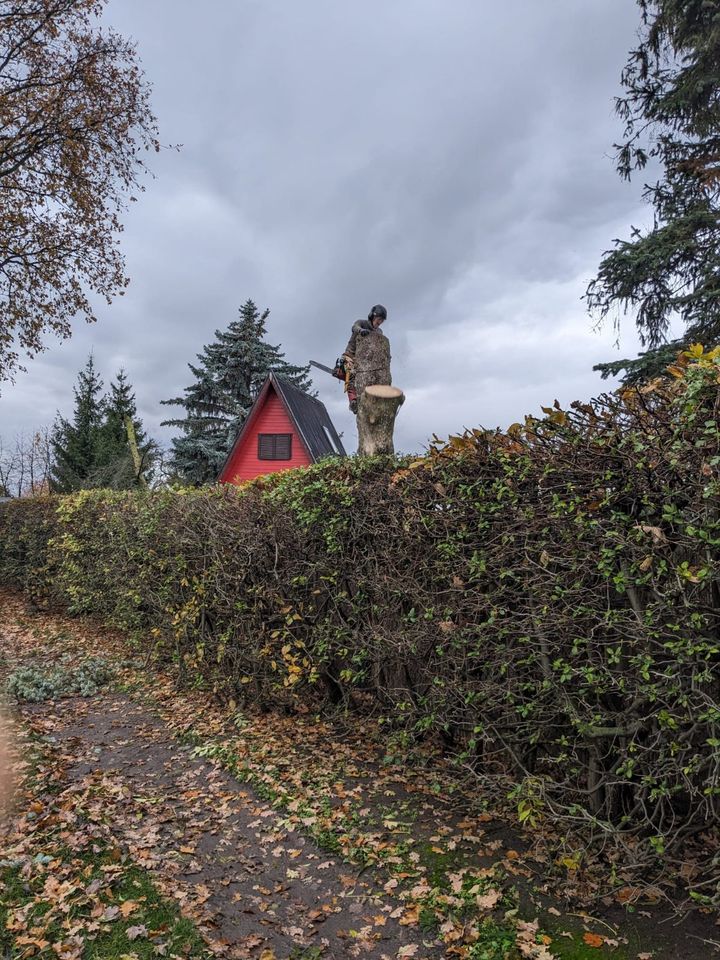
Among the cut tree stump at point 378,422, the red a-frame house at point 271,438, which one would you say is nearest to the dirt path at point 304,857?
the cut tree stump at point 378,422

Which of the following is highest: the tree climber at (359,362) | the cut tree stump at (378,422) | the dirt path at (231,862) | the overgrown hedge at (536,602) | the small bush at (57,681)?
the tree climber at (359,362)

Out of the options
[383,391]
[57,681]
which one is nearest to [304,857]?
[383,391]

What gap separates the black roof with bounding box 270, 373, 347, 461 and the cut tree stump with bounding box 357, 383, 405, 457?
53.5 ft

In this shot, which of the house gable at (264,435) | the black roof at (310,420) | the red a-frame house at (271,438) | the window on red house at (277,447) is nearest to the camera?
the black roof at (310,420)

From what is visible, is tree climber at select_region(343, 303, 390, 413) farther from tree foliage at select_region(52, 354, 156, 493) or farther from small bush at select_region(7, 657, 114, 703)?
tree foliage at select_region(52, 354, 156, 493)

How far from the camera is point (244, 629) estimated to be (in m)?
6.79

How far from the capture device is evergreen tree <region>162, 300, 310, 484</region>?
30781 millimetres

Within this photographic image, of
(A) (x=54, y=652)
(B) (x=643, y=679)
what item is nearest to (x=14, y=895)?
(B) (x=643, y=679)

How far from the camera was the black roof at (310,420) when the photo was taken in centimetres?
2578

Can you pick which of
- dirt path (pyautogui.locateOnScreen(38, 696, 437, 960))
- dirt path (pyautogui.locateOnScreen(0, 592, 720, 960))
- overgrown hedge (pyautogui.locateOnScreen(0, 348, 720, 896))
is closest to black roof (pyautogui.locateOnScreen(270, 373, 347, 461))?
overgrown hedge (pyautogui.locateOnScreen(0, 348, 720, 896))

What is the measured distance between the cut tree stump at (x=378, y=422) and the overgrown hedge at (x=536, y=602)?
4.16 ft

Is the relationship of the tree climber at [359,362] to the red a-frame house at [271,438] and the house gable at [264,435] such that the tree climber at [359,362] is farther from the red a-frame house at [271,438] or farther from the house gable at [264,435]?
the house gable at [264,435]

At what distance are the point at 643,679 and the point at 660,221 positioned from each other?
15.4m

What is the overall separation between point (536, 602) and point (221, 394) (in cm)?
3018
